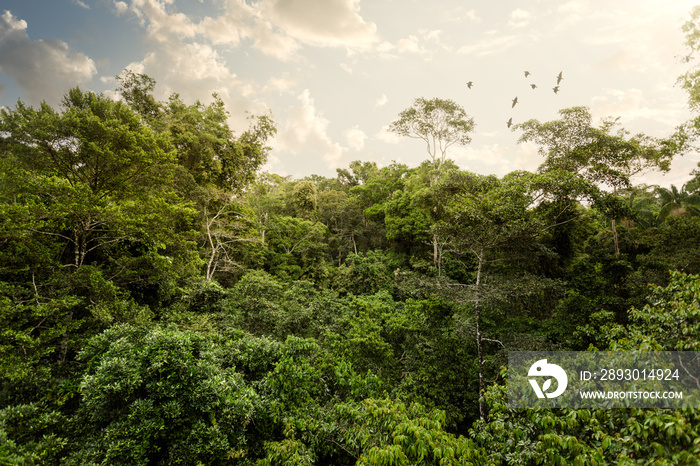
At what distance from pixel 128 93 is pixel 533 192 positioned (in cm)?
2016

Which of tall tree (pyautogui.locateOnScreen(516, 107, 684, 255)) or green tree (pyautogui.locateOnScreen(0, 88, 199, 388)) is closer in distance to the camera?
green tree (pyautogui.locateOnScreen(0, 88, 199, 388))

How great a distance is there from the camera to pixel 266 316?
35.4ft

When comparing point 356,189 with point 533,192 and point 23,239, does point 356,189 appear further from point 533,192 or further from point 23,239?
point 23,239

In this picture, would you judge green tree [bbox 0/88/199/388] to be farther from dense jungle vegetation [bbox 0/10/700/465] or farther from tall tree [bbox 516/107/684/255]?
tall tree [bbox 516/107/684/255]

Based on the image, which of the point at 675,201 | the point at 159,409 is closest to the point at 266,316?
the point at 159,409

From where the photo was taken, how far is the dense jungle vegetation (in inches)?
171

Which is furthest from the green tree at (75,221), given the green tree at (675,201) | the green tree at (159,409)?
the green tree at (675,201)

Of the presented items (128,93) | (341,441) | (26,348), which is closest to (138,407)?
(341,441)

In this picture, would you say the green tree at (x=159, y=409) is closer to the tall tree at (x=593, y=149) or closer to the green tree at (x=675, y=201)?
the tall tree at (x=593, y=149)

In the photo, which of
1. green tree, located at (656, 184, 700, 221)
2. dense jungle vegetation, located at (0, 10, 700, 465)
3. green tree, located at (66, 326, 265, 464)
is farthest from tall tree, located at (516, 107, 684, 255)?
green tree, located at (66, 326, 265, 464)

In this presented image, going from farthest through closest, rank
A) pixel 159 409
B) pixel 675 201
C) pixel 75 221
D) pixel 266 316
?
pixel 675 201
pixel 266 316
pixel 75 221
pixel 159 409

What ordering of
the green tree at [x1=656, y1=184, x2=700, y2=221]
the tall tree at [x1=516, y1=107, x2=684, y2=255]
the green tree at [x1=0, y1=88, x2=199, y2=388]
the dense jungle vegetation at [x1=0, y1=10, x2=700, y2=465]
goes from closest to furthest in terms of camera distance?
1. the dense jungle vegetation at [x1=0, y1=10, x2=700, y2=465]
2. the green tree at [x1=0, y1=88, x2=199, y2=388]
3. the tall tree at [x1=516, y1=107, x2=684, y2=255]
4. the green tree at [x1=656, y1=184, x2=700, y2=221]

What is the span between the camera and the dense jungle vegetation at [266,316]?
434 cm

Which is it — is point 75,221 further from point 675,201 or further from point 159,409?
point 675,201
